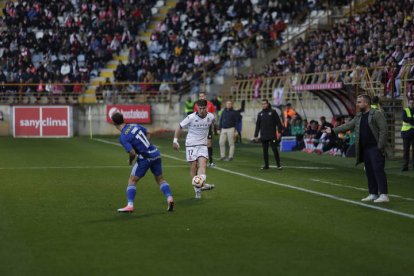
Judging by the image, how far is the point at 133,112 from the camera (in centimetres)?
4519

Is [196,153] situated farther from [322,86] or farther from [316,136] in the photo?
[322,86]

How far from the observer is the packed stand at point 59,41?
152ft

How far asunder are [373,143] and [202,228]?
445 centimetres

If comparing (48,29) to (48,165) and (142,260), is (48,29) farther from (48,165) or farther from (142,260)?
(142,260)

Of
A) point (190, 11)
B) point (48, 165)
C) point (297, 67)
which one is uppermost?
point (190, 11)

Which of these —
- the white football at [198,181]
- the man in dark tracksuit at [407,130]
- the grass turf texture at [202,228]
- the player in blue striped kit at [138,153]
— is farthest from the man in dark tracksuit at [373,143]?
the man in dark tracksuit at [407,130]

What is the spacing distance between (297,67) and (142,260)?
1187 inches

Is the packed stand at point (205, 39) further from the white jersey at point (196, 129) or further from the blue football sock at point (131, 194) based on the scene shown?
the blue football sock at point (131, 194)

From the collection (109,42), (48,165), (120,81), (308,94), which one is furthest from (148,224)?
(109,42)

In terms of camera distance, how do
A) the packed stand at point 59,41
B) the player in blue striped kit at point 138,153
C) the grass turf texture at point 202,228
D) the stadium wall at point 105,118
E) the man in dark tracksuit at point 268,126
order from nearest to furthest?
the grass turf texture at point 202,228
the player in blue striped kit at point 138,153
the man in dark tracksuit at point 268,126
the stadium wall at point 105,118
the packed stand at point 59,41

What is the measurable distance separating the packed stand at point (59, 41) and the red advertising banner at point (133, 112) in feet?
6.58

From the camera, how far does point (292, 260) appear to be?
31.3 ft

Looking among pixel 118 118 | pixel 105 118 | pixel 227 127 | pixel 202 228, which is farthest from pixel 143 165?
pixel 105 118

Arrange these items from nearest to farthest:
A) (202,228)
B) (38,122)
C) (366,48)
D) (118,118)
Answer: (202,228)
(118,118)
(366,48)
(38,122)
